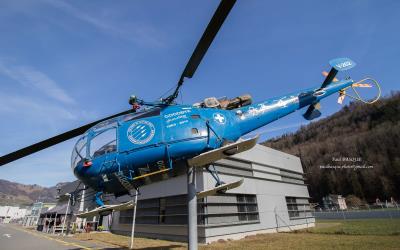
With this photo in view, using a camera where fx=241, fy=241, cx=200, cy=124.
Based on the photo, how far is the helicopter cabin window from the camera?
7516 millimetres

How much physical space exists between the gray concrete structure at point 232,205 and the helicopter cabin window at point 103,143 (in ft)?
33.2

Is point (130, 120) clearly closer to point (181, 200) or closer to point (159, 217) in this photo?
point (181, 200)

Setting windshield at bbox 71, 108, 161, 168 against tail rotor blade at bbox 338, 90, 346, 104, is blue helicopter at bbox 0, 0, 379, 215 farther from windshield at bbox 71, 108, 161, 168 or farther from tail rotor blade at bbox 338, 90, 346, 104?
tail rotor blade at bbox 338, 90, 346, 104

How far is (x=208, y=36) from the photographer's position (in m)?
6.01

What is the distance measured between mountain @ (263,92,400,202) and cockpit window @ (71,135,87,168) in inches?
4244

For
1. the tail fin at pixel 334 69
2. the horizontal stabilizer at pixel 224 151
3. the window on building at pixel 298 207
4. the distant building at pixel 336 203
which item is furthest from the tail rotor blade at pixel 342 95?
the distant building at pixel 336 203

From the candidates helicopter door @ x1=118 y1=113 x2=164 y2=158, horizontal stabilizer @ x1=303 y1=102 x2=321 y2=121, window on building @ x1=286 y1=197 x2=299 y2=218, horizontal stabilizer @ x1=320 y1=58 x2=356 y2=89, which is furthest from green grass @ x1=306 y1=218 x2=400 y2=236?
helicopter door @ x1=118 y1=113 x2=164 y2=158

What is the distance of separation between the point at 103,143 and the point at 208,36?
15.2ft

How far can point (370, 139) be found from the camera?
106 metres

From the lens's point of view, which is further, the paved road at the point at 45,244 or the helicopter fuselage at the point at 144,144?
the paved road at the point at 45,244

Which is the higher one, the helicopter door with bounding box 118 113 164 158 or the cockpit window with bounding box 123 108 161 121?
the cockpit window with bounding box 123 108 161 121

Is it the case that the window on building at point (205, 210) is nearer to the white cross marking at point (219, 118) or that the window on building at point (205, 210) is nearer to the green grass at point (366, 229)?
the green grass at point (366, 229)

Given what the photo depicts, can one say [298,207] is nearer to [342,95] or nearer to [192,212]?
[342,95]

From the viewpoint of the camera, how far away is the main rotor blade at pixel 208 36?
552 centimetres
